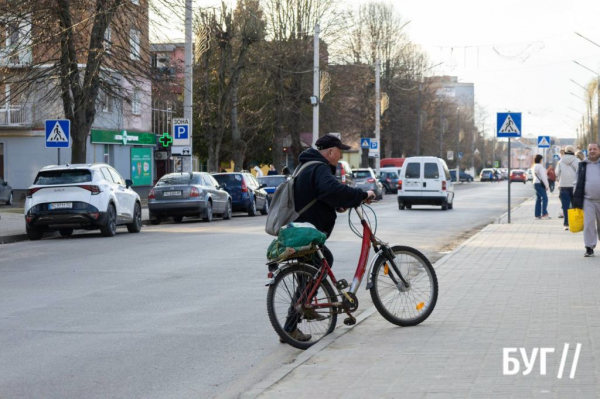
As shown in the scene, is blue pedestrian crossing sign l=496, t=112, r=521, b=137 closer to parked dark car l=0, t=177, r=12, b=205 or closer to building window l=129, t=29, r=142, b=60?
building window l=129, t=29, r=142, b=60

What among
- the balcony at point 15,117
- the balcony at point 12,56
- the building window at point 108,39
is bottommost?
the balcony at point 15,117

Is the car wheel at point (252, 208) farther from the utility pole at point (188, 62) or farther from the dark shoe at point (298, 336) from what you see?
the dark shoe at point (298, 336)

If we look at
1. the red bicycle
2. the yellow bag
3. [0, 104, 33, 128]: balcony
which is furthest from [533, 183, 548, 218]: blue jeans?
[0, 104, 33, 128]: balcony

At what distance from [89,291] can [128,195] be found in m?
12.4

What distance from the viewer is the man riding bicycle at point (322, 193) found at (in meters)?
8.39

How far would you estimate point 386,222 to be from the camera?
2906cm

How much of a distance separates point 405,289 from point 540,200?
22.3 m

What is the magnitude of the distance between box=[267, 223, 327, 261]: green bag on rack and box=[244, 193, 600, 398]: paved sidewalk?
803 mm

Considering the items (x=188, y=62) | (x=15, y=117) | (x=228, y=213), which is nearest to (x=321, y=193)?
(x=228, y=213)

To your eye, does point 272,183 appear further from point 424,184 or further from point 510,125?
point 510,125

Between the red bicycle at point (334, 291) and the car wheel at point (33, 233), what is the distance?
1502cm

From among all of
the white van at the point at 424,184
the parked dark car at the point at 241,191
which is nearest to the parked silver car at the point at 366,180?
the white van at the point at 424,184

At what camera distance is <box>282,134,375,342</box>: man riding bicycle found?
330 inches

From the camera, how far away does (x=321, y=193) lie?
8.41 metres
